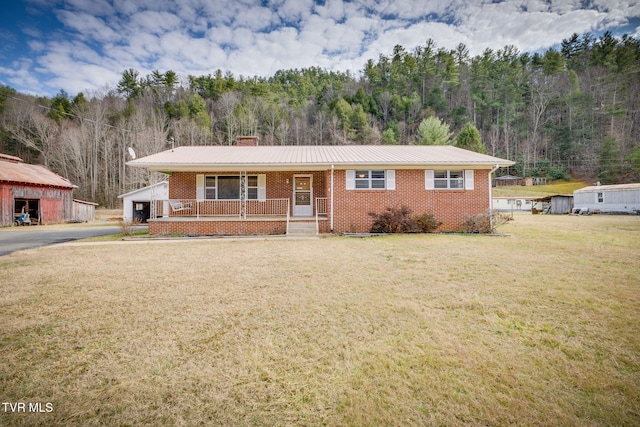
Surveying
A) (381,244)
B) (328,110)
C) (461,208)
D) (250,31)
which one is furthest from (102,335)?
(328,110)

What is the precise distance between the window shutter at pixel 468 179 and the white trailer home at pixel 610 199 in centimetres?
2427

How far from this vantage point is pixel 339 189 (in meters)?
12.6

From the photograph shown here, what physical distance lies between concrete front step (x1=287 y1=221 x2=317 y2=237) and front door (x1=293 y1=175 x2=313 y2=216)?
180 centimetres

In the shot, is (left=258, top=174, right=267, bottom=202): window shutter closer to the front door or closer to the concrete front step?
the front door

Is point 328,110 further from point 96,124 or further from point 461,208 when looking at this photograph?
point 461,208

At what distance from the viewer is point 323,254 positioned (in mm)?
7910

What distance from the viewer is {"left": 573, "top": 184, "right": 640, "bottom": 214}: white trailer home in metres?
24.6

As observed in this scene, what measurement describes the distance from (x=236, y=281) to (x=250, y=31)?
628 inches

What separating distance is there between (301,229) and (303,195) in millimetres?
2828

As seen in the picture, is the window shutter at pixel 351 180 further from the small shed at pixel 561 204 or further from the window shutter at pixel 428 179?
the small shed at pixel 561 204

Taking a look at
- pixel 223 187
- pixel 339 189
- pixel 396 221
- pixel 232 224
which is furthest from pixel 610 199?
pixel 223 187

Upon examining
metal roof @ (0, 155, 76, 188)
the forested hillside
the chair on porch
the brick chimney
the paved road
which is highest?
the forested hillside

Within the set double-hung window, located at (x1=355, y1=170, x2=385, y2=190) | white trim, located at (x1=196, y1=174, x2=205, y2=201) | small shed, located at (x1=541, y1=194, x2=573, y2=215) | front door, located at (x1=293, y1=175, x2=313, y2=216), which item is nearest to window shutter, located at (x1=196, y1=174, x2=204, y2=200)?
white trim, located at (x1=196, y1=174, x2=205, y2=201)

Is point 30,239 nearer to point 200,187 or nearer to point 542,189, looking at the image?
point 200,187
